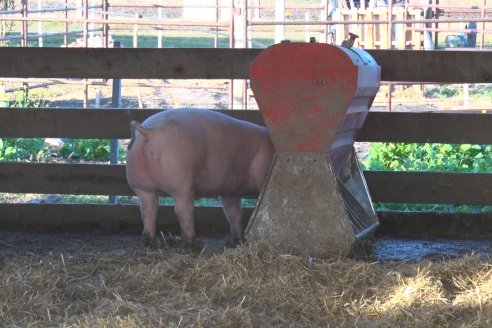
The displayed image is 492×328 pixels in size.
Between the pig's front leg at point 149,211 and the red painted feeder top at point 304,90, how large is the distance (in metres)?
0.84

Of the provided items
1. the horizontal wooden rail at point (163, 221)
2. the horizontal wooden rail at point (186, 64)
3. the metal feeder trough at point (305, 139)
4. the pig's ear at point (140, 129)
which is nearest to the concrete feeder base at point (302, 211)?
the metal feeder trough at point (305, 139)

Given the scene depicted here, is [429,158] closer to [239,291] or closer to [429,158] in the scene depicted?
[429,158]

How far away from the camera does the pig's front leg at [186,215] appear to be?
542 centimetres

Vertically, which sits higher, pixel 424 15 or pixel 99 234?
pixel 424 15

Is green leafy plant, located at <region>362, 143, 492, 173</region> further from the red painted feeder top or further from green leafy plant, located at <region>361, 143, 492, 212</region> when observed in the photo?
the red painted feeder top

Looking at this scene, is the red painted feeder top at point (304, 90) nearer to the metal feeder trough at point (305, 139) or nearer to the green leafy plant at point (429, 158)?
the metal feeder trough at point (305, 139)

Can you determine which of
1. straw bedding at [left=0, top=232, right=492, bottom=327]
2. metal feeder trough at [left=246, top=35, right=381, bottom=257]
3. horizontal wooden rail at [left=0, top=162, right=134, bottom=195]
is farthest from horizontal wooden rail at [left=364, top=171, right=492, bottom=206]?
horizontal wooden rail at [left=0, top=162, right=134, bottom=195]

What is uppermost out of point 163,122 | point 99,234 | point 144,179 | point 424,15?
point 424,15

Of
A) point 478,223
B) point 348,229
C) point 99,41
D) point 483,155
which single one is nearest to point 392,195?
point 478,223

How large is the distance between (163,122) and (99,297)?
1.27 m

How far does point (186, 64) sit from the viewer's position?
20.9 feet

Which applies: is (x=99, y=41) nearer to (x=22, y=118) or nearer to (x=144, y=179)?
(x=22, y=118)

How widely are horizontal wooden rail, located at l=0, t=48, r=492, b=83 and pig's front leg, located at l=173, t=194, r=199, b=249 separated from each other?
125cm

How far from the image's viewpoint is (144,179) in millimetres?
5410
